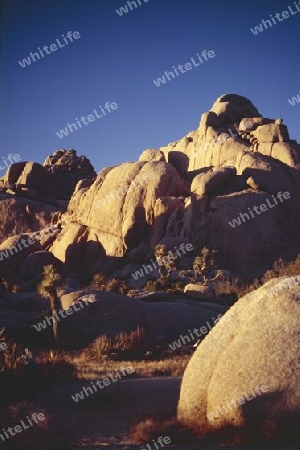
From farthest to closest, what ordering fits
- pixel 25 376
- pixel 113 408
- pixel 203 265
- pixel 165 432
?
pixel 203 265 < pixel 25 376 < pixel 113 408 < pixel 165 432

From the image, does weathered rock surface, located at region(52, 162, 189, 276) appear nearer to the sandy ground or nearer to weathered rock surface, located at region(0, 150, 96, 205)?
weathered rock surface, located at region(0, 150, 96, 205)

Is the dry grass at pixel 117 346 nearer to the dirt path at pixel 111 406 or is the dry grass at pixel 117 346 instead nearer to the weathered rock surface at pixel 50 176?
the dirt path at pixel 111 406

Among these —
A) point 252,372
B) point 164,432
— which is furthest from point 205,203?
point 252,372

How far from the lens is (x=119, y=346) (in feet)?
55.8

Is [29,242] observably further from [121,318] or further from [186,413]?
[186,413]

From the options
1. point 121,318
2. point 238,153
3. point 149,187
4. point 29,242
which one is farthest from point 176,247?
point 121,318

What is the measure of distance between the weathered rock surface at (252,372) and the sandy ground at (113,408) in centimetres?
38

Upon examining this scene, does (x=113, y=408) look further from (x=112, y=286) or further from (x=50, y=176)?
(x=50, y=176)

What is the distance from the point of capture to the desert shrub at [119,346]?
16594 millimetres

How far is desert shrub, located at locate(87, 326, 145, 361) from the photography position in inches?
653

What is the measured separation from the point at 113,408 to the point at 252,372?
420 cm

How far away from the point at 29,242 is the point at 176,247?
59.3ft

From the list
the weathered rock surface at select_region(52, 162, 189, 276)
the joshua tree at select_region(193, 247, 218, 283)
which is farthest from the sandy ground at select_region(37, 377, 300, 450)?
the weathered rock surface at select_region(52, 162, 189, 276)

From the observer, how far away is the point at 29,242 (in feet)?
167
